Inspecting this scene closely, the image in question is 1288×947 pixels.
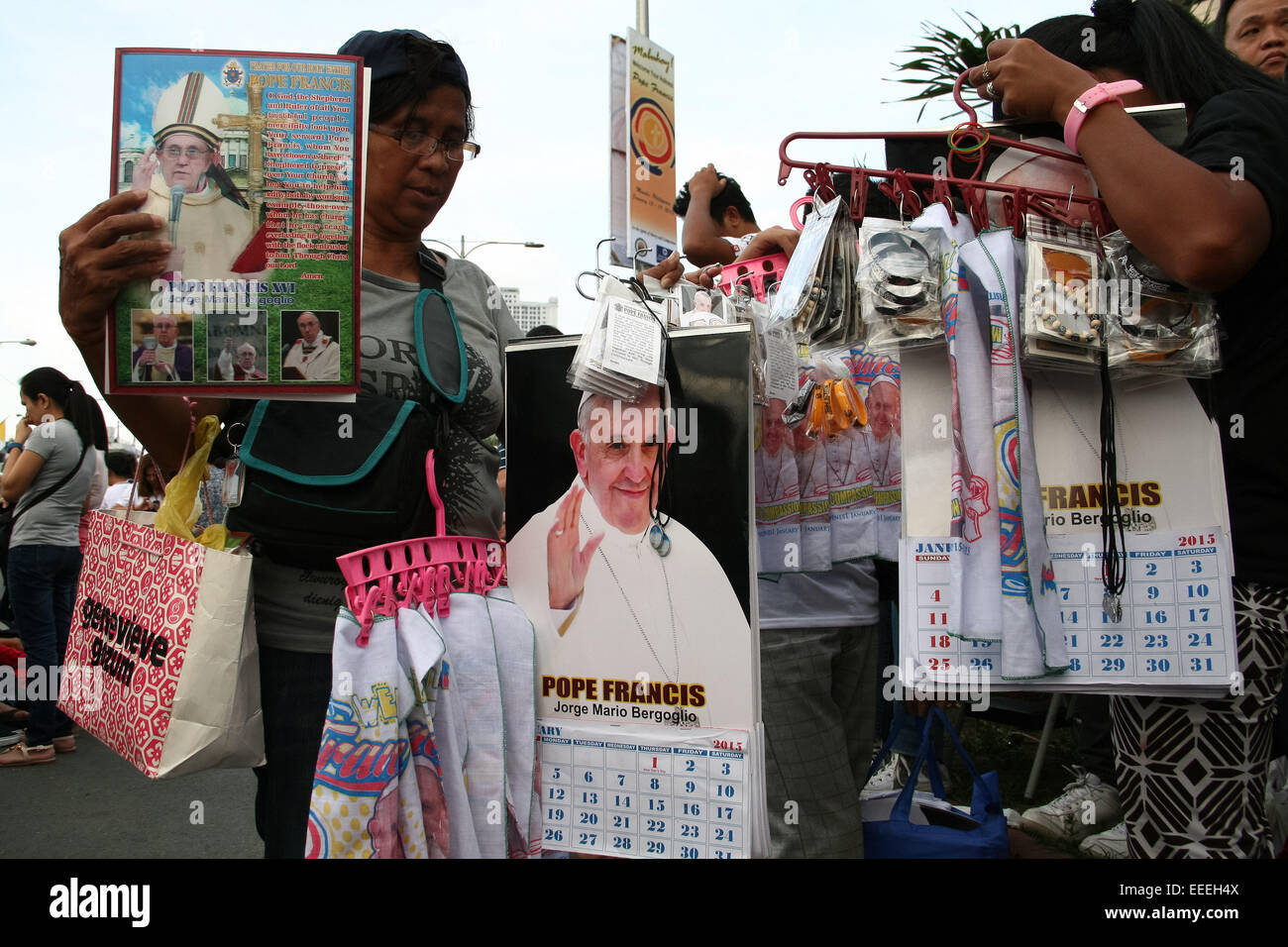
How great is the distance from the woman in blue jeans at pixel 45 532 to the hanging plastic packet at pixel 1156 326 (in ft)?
19.2

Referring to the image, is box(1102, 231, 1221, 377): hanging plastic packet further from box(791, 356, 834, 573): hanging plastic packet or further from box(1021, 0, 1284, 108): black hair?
box(791, 356, 834, 573): hanging plastic packet

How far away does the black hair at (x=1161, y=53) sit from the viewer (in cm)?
173

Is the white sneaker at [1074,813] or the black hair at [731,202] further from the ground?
the black hair at [731,202]

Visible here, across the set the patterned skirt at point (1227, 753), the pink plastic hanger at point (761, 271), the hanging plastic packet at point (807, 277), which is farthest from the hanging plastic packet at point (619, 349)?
the patterned skirt at point (1227, 753)

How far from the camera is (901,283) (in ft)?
5.58

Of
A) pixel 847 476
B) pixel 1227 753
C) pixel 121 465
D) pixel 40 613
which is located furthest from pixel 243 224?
pixel 121 465

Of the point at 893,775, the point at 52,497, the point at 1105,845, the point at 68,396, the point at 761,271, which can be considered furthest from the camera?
the point at 68,396

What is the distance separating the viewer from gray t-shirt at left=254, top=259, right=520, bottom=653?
5.78 feet

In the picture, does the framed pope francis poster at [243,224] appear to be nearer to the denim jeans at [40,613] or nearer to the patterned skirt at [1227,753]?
the patterned skirt at [1227,753]

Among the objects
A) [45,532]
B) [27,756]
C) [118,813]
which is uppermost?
[45,532]

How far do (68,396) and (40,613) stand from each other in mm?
1343

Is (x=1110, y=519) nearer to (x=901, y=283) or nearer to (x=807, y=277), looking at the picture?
(x=901, y=283)

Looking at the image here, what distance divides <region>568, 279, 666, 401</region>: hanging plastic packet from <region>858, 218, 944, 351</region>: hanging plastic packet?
0.41m
